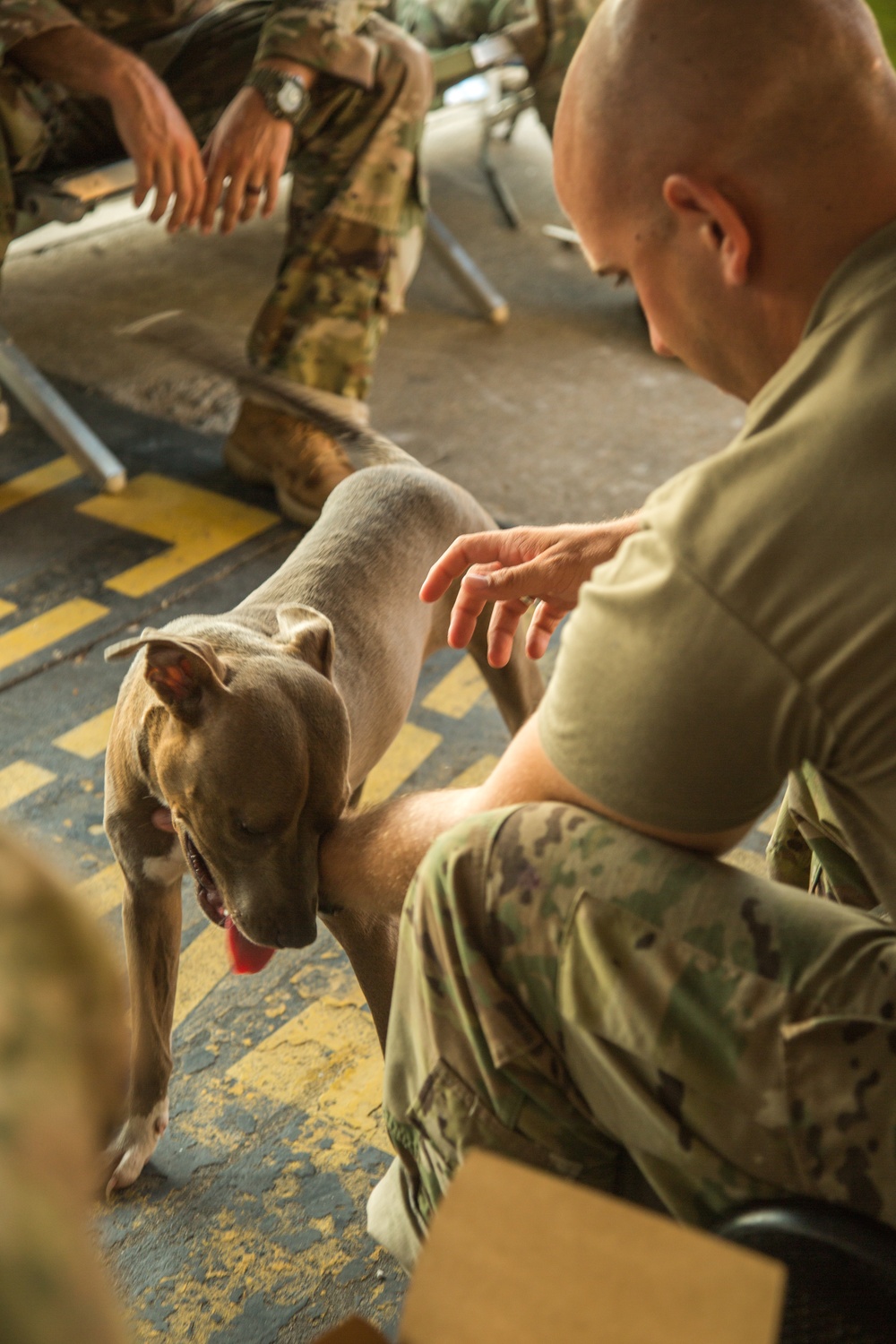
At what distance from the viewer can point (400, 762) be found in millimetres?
2834

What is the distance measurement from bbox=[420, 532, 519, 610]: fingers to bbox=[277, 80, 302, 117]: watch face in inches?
80.3

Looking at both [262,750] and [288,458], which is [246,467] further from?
[262,750]

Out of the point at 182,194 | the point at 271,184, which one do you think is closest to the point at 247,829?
the point at 182,194

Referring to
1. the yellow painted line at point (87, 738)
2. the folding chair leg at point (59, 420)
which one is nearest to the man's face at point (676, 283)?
the yellow painted line at point (87, 738)

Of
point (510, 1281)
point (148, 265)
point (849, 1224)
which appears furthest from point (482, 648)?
point (148, 265)

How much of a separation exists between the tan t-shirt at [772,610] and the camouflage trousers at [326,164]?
2706 mm

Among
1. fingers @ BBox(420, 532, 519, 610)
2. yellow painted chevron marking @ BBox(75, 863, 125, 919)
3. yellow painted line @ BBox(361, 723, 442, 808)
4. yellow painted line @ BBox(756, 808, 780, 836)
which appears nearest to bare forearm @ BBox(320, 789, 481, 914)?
fingers @ BBox(420, 532, 519, 610)

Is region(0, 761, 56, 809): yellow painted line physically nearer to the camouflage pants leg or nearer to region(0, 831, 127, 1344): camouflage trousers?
the camouflage pants leg

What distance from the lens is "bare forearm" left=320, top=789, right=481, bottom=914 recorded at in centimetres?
160

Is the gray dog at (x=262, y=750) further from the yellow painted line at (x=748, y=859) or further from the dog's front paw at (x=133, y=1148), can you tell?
the yellow painted line at (x=748, y=859)

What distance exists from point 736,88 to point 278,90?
248 cm

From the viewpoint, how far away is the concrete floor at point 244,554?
182 cm

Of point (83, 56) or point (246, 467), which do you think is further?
point (246, 467)

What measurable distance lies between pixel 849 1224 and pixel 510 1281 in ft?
1.48
